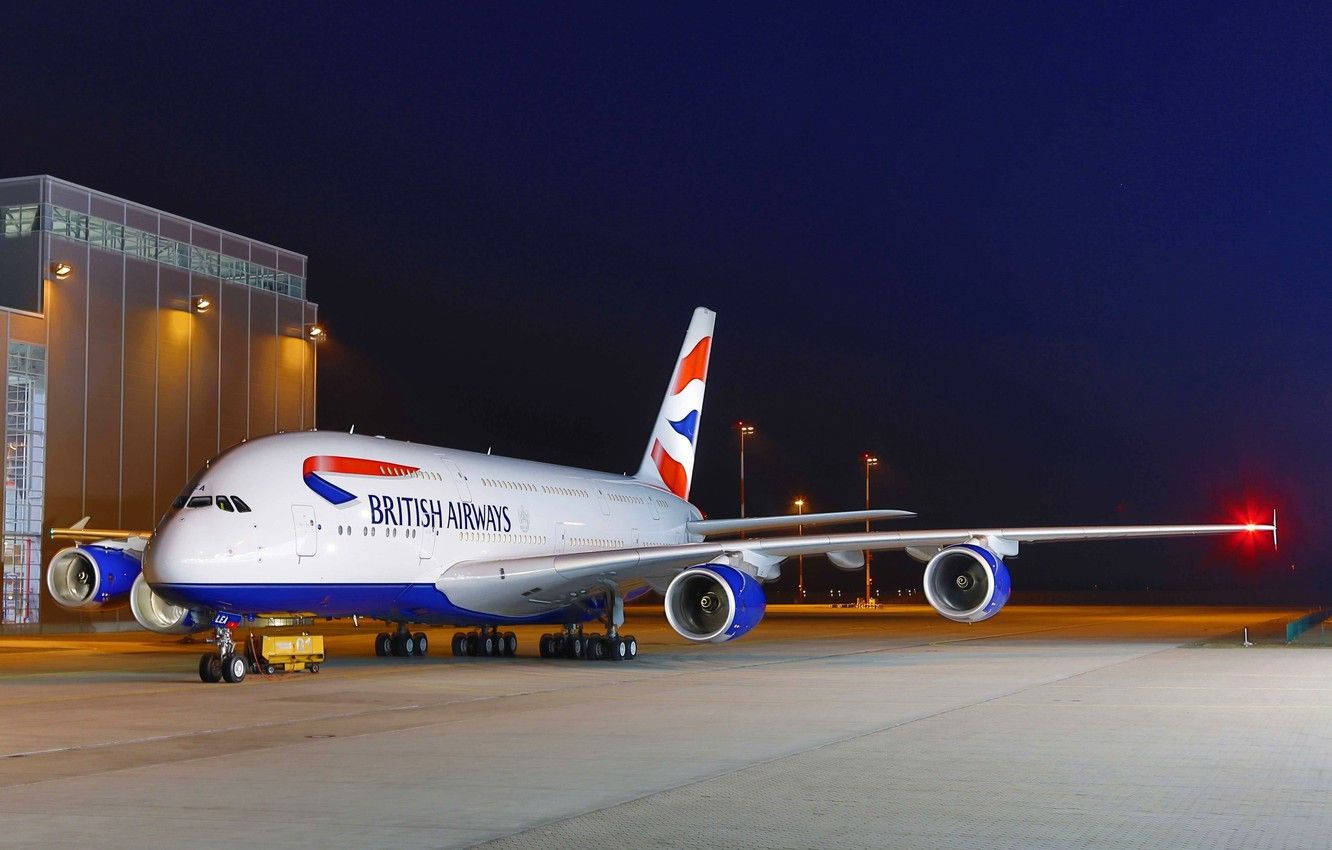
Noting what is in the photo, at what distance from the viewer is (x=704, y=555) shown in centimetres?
2423

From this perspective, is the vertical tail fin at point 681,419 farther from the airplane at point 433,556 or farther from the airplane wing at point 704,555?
the airplane wing at point 704,555

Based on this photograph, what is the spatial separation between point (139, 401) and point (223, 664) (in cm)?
2624

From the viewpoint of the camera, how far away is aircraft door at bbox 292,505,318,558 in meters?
20.9

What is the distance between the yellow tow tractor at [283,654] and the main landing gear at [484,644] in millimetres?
4884

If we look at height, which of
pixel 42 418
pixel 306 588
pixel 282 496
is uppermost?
pixel 42 418

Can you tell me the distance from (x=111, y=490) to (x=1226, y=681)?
33699 millimetres

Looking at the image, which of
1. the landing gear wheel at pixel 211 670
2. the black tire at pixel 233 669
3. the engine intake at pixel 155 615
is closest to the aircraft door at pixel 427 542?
the black tire at pixel 233 669

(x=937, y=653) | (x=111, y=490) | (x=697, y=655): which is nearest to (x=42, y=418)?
(x=111, y=490)

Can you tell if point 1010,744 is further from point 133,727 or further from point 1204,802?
point 133,727

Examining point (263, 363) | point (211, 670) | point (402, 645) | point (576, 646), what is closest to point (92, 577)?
point (211, 670)

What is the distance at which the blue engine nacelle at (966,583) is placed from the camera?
925 inches

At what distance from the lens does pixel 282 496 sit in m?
20.9

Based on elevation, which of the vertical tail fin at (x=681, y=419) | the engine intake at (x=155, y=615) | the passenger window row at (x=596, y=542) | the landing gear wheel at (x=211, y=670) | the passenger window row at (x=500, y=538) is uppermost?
the vertical tail fin at (x=681, y=419)

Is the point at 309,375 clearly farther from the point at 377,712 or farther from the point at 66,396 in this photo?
the point at 377,712
